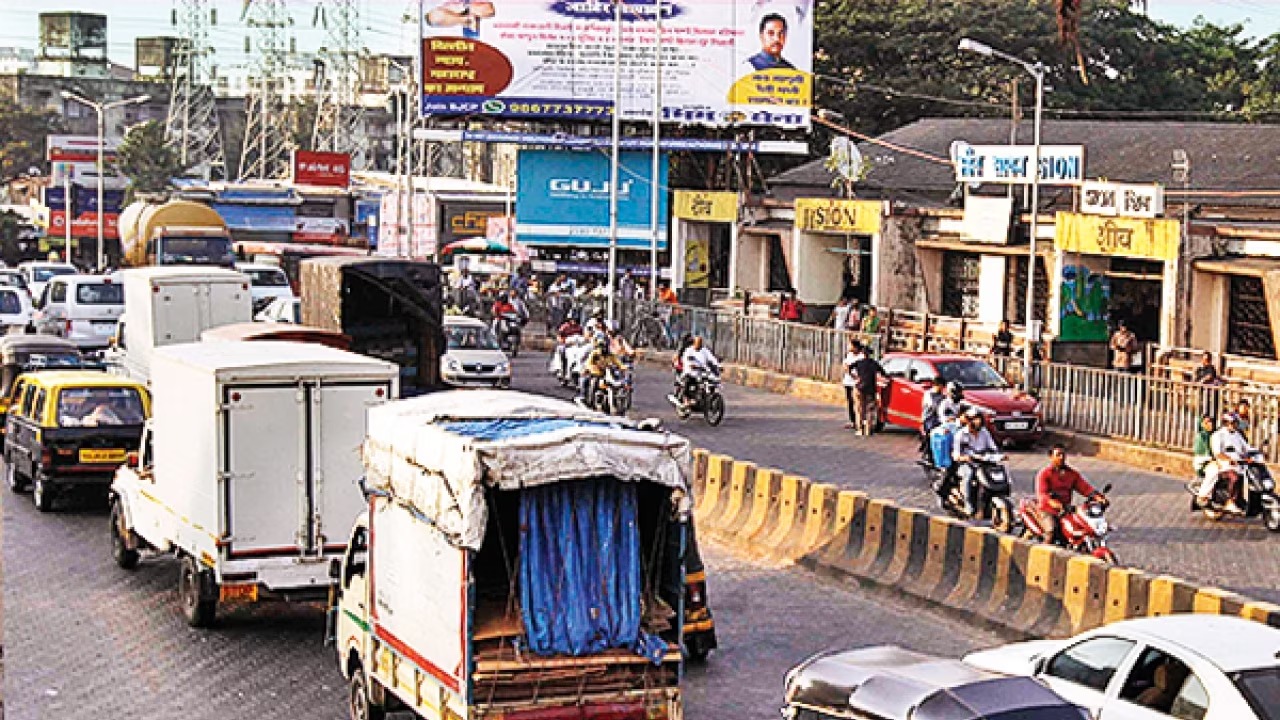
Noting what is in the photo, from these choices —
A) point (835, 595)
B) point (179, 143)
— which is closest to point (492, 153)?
point (179, 143)

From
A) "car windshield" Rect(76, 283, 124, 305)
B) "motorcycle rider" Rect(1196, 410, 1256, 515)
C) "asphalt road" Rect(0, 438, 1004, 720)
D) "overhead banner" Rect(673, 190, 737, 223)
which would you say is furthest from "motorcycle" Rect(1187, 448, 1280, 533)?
"overhead banner" Rect(673, 190, 737, 223)

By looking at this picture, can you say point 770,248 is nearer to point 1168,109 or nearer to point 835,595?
point 1168,109

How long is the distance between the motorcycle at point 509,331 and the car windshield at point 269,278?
21.6 ft

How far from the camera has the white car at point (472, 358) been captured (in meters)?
34.0

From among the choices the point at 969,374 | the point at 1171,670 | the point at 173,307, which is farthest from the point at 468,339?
the point at 1171,670

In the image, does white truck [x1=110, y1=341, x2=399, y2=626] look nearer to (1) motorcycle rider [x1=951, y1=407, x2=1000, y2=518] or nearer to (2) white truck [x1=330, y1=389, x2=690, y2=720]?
(2) white truck [x1=330, y1=389, x2=690, y2=720]

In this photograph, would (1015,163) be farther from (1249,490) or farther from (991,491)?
(991,491)

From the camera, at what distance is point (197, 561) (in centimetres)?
1565

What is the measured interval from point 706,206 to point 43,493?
30.5 metres

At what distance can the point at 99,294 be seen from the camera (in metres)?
40.0

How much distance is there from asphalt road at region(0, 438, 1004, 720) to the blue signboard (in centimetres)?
3640

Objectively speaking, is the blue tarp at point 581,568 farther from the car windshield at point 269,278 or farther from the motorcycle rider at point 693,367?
the car windshield at point 269,278

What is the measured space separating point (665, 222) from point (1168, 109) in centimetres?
2120

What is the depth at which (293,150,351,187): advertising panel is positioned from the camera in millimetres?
85812
